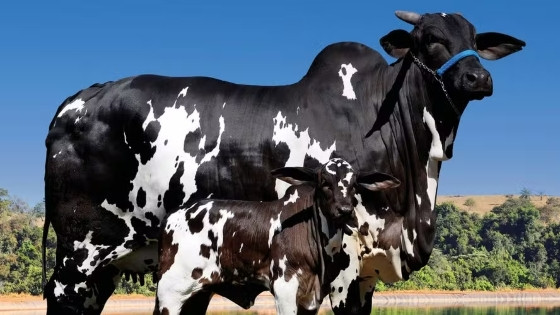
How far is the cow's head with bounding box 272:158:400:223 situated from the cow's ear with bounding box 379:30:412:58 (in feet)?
4.47

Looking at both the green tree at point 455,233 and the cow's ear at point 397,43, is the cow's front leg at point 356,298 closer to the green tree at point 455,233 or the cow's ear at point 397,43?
the cow's ear at point 397,43

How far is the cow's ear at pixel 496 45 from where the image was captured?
328 inches

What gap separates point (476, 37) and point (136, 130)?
10.4 ft

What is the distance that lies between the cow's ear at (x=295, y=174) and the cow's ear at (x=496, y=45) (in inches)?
85.5

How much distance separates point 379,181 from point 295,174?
67 cm

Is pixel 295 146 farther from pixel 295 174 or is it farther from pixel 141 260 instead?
pixel 141 260

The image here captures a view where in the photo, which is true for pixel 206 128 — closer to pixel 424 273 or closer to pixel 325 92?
pixel 325 92

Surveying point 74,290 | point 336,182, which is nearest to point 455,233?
point 74,290

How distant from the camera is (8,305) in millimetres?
46375

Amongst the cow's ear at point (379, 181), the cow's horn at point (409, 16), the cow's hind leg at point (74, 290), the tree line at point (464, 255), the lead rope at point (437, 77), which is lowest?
the tree line at point (464, 255)

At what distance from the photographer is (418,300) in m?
59.8

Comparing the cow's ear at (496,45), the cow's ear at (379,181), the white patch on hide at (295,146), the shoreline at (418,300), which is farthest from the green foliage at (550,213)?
the cow's ear at (379,181)

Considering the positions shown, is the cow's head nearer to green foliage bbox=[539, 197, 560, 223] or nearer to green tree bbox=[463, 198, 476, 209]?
green foliage bbox=[539, 197, 560, 223]

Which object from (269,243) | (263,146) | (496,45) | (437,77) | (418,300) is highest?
(496,45)
